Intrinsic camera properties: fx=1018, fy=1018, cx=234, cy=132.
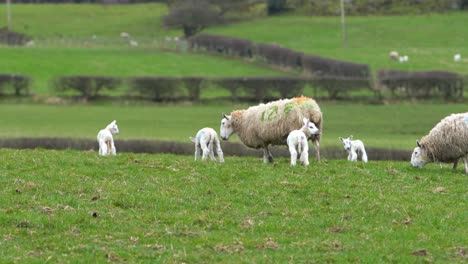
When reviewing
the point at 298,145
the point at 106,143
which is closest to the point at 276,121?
the point at 298,145

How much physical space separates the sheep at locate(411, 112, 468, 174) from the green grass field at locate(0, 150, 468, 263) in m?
0.51

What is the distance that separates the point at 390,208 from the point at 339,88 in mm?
34645

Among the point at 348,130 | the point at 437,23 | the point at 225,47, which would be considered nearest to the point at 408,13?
the point at 437,23

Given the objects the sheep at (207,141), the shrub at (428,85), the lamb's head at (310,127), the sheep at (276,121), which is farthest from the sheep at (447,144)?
the shrub at (428,85)

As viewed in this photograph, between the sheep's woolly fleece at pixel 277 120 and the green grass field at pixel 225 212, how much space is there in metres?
2.07

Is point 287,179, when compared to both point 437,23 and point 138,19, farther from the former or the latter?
point 138,19

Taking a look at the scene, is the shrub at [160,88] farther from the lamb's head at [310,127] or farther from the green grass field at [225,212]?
the green grass field at [225,212]

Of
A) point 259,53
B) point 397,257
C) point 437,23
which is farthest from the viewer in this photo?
point 437,23

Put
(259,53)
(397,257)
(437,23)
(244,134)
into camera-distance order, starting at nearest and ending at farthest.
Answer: (397,257) → (244,134) → (259,53) → (437,23)

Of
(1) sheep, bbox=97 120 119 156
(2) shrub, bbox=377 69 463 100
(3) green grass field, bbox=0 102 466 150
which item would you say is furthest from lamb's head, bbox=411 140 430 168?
(2) shrub, bbox=377 69 463 100

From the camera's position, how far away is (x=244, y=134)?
23000 mm

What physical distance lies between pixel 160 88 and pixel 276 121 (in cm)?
2902

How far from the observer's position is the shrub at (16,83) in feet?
173

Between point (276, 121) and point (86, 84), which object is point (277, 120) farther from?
point (86, 84)
